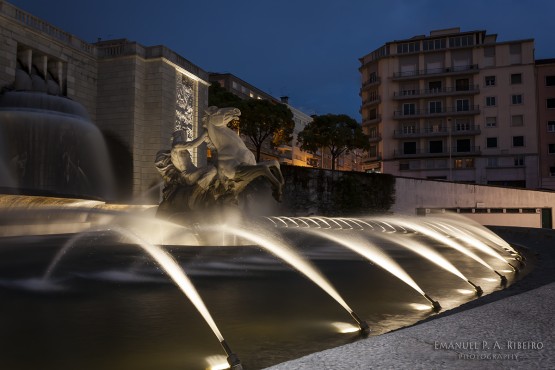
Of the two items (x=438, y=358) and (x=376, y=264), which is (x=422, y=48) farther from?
(x=438, y=358)

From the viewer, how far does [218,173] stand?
42.2 ft

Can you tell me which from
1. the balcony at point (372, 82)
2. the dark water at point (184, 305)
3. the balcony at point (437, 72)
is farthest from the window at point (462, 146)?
the dark water at point (184, 305)

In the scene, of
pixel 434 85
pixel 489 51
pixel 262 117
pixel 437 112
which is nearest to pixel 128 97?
pixel 262 117

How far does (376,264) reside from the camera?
10.1 m

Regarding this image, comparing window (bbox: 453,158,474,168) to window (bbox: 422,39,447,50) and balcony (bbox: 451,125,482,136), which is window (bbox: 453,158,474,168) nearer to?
balcony (bbox: 451,125,482,136)

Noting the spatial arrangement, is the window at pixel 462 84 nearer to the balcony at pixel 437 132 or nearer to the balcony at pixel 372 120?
the balcony at pixel 437 132

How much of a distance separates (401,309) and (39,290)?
503cm

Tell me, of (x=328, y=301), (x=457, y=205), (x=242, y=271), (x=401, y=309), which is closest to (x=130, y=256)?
(x=242, y=271)

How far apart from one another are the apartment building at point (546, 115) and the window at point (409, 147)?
50.9 ft

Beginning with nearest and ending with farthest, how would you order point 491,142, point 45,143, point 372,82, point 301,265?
point 301,265
point 45,143
point 491,142
point 372,82

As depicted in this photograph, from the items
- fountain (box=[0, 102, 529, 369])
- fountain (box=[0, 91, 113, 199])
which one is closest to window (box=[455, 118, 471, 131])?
fountain (box=[0, 91, 113, 199])

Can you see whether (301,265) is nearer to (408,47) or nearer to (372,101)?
(372,101)

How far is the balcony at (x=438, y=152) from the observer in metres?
62.5

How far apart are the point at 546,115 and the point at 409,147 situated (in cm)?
1726
